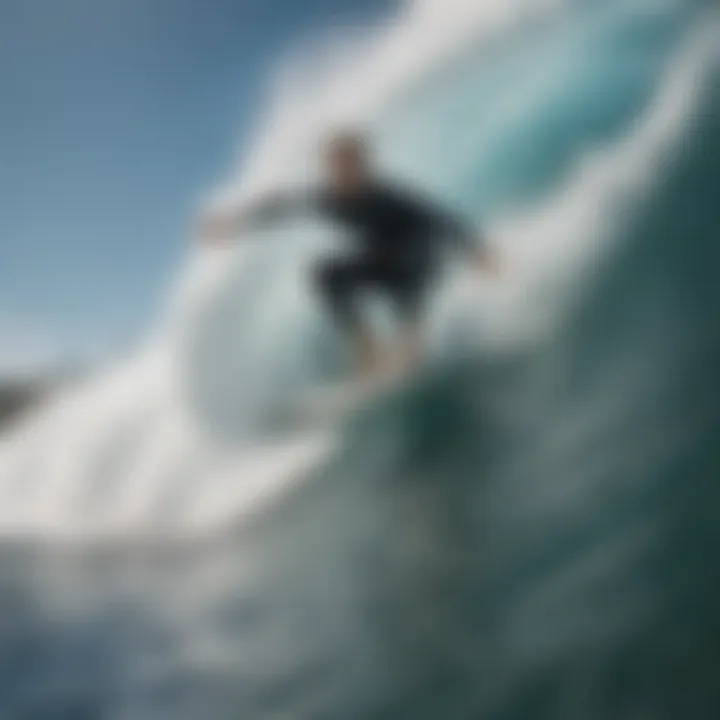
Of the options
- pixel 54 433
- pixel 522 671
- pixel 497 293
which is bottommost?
pixel 522 671

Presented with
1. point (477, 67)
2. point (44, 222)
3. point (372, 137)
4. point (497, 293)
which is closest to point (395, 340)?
point (497, 293)

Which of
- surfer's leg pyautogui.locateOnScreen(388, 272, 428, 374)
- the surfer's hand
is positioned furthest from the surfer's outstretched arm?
surfer's leg pyautogui.locateOnScreen(388, 272, 428, 374)

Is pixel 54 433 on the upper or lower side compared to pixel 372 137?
lower

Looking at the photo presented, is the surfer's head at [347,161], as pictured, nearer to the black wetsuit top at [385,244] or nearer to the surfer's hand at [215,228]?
the black wetsuit top at [385,244]

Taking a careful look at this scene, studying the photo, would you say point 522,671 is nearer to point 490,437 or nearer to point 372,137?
point 490,437

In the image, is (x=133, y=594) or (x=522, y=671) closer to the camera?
(x=522, y=671)

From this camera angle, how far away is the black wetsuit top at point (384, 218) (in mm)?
1383

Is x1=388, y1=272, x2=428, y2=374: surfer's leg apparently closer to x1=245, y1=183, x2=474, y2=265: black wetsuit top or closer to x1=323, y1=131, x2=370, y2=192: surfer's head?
x1=245, y1=183, x2=474, y2=265: black wetsuit top

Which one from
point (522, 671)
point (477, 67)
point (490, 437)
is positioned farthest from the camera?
point (477, 67)

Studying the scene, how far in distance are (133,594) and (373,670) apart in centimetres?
33

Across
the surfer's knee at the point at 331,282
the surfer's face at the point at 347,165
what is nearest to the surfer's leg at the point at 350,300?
the surfer's knee at the point at 331,282

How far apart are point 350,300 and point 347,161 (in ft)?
0.63

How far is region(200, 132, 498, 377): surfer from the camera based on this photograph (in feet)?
4.52

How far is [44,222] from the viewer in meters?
1.51
